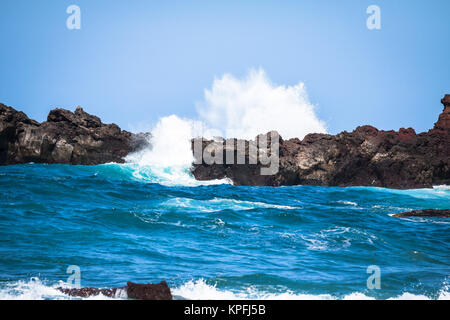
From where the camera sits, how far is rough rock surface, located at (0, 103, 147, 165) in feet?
97.6

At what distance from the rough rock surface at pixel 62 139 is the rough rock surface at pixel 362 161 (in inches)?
258

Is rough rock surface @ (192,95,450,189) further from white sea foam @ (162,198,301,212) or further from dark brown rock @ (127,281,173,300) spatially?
dark brown rock @ (127,281,173,300)

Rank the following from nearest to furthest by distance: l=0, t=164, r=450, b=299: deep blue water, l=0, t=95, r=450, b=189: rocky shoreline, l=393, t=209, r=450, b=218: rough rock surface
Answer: l=0, t=164, r=450, b=299: deep blue water < l=393, t=209, r=450, b=218: rough rock surface < l=0, t=95, r=450, b=189: rocky shoreline

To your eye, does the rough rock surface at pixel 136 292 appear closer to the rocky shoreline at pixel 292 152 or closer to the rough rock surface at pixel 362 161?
the rocky shoreline at pixel 292 152

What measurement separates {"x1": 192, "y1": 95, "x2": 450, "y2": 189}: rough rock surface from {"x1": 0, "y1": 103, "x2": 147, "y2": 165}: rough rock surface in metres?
6.55

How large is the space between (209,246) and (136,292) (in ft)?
14.7

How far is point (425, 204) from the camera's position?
22391mm

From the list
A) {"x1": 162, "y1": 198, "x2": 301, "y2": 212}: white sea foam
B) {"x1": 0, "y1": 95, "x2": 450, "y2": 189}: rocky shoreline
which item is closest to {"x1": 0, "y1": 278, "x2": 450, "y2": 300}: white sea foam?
{"x1": 162, "y1": 198, "x2": 301, "y2": 212}: white sea foam

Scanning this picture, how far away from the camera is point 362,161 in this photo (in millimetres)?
35469

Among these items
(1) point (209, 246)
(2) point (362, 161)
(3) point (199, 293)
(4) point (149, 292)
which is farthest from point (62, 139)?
(4) point (149, 292)

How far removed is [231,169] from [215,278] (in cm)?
2441

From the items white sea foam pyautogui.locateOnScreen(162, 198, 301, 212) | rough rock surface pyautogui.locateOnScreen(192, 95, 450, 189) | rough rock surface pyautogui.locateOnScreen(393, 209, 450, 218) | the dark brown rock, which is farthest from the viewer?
rough rock surface pyautogui.locateOnScreen(192, 95, 450, 189)

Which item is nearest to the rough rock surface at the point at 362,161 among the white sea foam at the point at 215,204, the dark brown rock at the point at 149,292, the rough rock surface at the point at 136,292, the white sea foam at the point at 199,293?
the white sea foam at the point at 215,204
